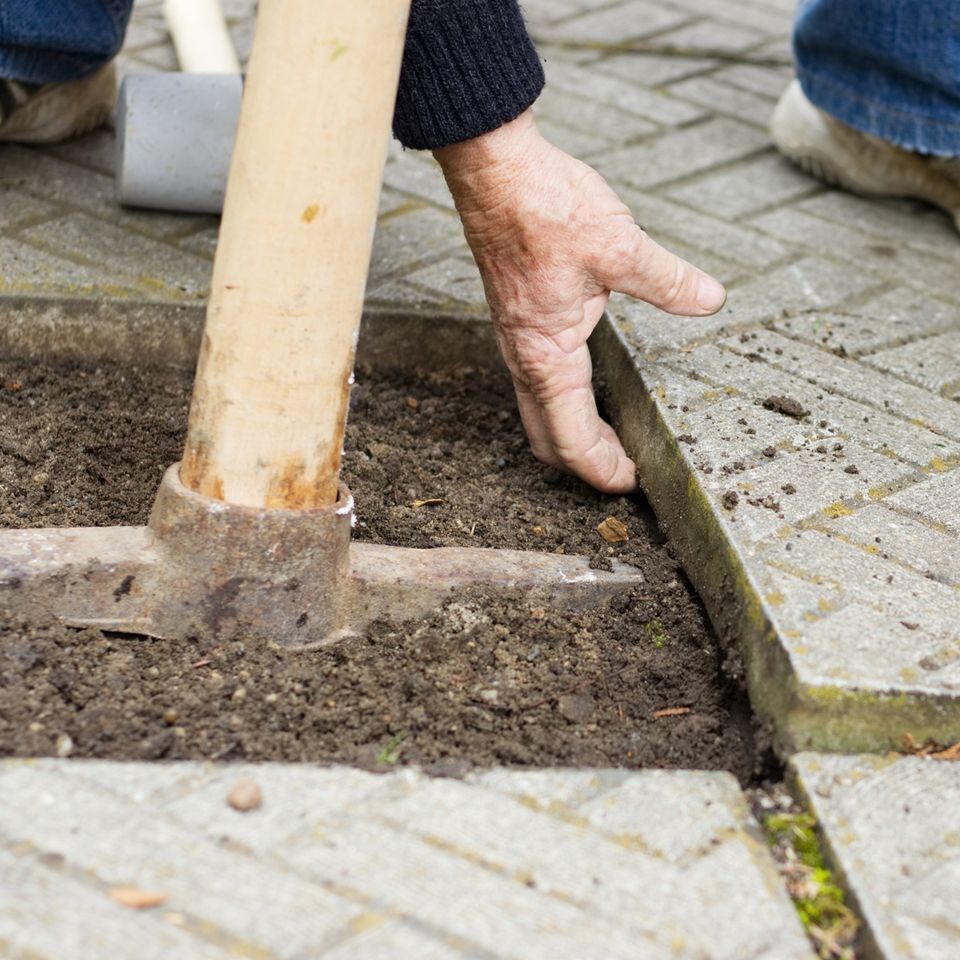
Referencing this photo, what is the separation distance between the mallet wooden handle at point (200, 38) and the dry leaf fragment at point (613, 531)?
2.00 meters

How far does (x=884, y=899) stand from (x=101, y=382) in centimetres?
171

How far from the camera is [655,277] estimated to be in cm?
220

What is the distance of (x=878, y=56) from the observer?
3.38 meters

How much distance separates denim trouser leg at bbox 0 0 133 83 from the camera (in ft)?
9.83

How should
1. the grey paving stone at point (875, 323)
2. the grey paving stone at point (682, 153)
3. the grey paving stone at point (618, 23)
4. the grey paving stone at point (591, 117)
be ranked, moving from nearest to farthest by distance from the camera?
1. the grey paving stone at point (875, 323)
2. the grey paving stone at point (682, 153)
3. the grey paving stone at point (591, 117)
4. the grey paving stone at point (618, 23)

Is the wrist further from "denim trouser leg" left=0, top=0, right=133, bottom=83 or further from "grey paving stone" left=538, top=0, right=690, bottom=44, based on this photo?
"grey paving stone" left=538, top=0, right=690, bottom=44

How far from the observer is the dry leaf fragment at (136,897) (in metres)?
1.30

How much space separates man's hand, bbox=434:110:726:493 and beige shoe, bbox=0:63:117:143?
4.65 feet

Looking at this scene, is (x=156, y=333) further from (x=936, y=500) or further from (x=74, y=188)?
(x=936, y=500)

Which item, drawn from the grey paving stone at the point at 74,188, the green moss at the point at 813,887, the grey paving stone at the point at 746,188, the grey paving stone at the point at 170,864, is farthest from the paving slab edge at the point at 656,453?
the grey paving stone at the point at 746,188

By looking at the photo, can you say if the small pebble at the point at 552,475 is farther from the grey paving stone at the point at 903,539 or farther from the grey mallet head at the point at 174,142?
the grey mallet head at the point at 174,142

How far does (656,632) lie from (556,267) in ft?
2.03

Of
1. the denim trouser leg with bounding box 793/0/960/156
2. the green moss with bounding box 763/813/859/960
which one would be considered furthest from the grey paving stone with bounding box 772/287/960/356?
the green moss with bounding box 763/813/859/960

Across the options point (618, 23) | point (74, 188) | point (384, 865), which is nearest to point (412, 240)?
point (74, 188)
